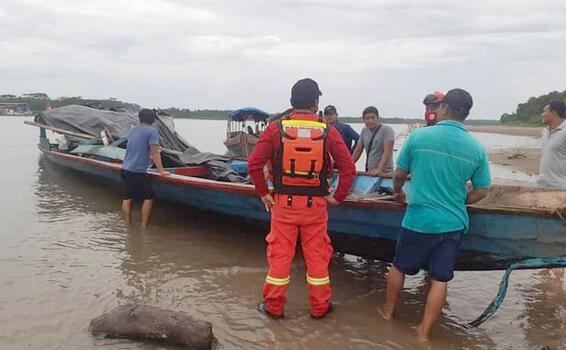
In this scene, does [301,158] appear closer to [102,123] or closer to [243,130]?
[243,130]

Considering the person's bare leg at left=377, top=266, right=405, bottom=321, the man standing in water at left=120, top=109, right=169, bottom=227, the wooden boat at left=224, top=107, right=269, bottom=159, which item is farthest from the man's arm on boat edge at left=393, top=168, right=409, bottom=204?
the wooden boat at left=224, top=107, right=269, bottom=159

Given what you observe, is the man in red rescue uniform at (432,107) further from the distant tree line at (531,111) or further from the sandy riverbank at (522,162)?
the distant tree line at (531,111)

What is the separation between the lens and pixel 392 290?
3904 mm

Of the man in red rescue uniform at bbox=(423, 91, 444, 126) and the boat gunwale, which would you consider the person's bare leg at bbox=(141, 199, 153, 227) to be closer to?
the boat gunwale

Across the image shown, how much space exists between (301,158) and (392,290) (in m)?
1.24

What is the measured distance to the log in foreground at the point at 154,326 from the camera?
340cm

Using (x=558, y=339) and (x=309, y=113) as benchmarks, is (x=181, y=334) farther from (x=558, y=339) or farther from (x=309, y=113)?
(x=558, y=339)

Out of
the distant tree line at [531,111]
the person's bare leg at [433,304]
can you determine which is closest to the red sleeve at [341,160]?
the person's bare leg at [433,304]

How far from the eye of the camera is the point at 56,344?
11.5ft

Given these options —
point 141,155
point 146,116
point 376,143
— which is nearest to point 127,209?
point 141,155

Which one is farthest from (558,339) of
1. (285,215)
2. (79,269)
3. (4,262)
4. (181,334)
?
(4,262)

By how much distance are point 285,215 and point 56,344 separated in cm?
183

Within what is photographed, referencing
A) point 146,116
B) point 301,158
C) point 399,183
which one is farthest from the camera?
point 146,116

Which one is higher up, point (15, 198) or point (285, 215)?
point (285, 215)
